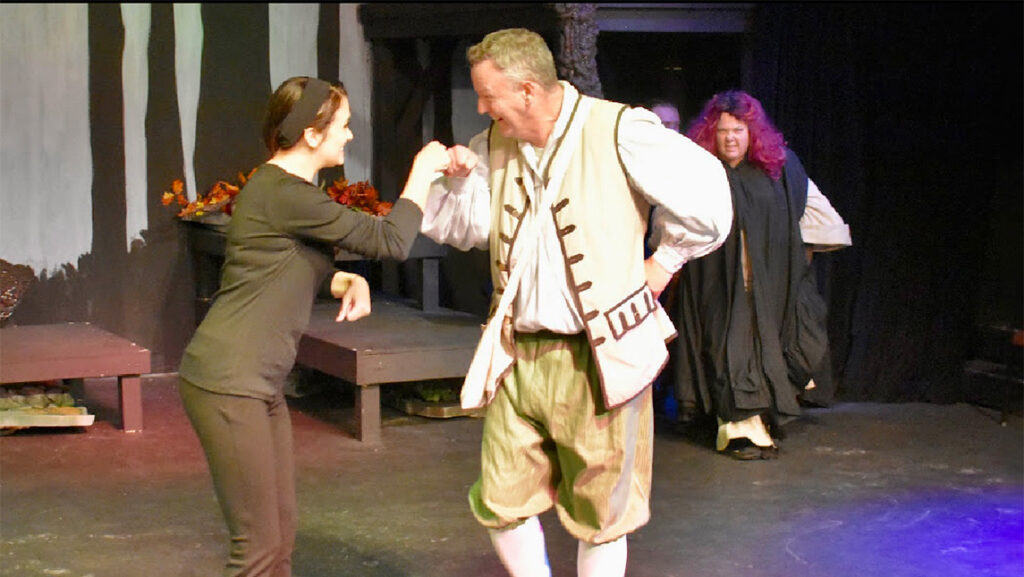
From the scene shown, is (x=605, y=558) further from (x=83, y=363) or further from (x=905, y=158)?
(x=905, y=158)

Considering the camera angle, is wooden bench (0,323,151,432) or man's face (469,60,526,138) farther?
wooden bench (0,323,151,432)

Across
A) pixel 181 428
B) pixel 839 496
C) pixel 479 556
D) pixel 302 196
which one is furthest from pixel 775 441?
pixel 302 196

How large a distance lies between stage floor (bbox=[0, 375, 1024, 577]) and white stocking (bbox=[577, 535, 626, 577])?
0.79 m

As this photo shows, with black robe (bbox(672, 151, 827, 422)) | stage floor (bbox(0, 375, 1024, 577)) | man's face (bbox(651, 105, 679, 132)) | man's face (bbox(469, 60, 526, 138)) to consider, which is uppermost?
man's face (bbox(469, 60, 526, 138))

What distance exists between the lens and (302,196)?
9.31 feet

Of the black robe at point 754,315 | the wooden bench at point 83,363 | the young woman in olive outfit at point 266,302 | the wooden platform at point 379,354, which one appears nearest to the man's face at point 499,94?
the young woman in olive outfit at point 266,302

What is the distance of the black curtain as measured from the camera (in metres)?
6.29

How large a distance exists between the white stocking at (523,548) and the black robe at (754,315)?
2298 mm

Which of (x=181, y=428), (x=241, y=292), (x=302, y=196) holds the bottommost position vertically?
(x=181, y=428)

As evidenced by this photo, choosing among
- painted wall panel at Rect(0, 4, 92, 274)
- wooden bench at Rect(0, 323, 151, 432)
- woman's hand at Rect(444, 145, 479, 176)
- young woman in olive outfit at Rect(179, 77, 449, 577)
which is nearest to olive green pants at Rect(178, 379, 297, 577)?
young woman in olive outfit at Rect(179, 77, 449, 577)

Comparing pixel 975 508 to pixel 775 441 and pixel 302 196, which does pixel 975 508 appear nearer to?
pixel 775 441

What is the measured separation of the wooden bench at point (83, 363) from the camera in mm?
5793

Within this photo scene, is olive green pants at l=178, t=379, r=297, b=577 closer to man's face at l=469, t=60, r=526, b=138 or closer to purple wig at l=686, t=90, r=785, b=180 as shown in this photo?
man's face at l=469, t=60, r=526, b=138

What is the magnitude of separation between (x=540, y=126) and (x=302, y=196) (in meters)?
0.60
